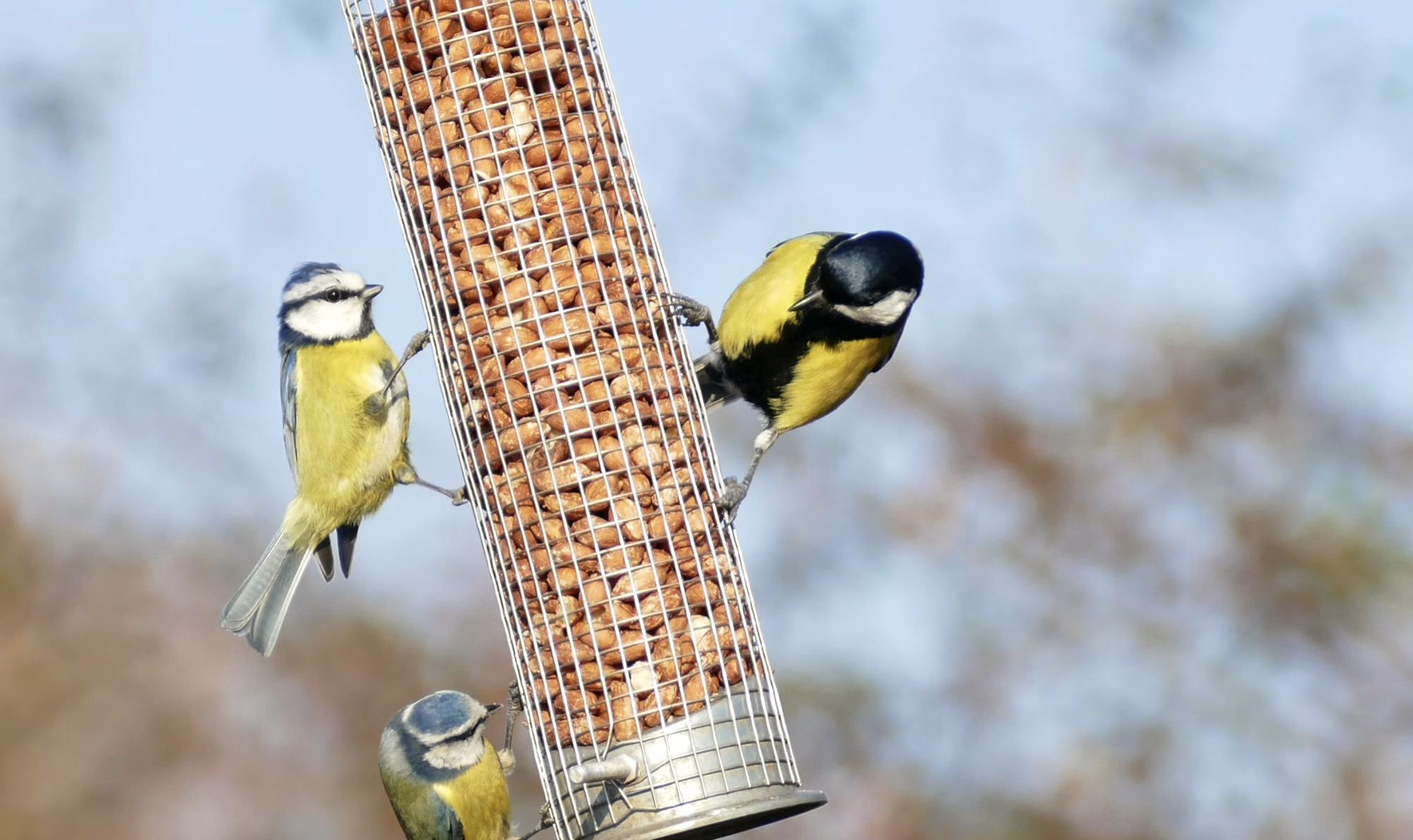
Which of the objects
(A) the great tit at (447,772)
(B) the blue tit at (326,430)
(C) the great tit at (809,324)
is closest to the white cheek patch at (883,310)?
(C) the great tit at (809,324)

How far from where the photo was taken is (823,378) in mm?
4559

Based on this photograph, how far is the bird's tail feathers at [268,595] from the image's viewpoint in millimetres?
4762

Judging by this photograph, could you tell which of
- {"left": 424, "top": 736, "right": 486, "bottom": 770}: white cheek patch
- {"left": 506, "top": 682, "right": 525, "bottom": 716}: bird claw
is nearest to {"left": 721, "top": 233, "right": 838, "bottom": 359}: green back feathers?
{"left": 506, "top": 682, "right": 525, "bottom": 716}: bird claw

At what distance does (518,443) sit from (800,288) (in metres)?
1.11

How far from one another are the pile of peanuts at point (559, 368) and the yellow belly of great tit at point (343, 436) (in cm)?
80

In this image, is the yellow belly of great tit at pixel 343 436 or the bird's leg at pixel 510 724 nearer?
the bird's leg at pixel 510 724

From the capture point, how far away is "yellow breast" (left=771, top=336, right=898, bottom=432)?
14.9 feet

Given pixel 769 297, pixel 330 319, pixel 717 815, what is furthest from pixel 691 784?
pixel 330 319

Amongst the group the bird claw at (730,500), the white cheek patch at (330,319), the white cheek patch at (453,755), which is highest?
the white cheek patch at (330,319)

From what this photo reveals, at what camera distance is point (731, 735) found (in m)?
3.66

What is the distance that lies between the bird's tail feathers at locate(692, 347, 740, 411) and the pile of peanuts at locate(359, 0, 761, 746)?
76 centimetres

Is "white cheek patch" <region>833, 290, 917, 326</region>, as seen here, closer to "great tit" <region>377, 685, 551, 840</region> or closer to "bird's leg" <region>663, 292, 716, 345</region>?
"bird's leg" <region>663, 292, 716, 345</region>

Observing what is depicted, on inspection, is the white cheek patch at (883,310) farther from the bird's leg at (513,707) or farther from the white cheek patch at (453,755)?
the white cheek patch at (453,755)

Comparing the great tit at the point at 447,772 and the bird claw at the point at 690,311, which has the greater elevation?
Answer: the bird claw at the point at 690,311
